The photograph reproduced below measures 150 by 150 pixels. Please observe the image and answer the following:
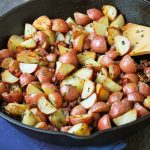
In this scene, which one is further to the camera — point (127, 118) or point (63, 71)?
point (63, 71)

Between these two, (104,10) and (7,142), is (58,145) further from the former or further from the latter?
(104,10)

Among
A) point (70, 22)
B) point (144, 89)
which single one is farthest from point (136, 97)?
point (70, 22)

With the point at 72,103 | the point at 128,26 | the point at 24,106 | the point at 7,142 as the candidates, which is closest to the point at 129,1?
the point at 128,26

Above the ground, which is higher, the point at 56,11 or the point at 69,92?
the point at 56,11

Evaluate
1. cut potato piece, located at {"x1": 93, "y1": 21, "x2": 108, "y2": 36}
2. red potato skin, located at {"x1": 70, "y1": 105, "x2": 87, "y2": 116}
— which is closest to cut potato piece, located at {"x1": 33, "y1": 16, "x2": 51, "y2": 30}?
cut potato piece, located at {"x1": 93, "y1": 21, "x2": 108, "y2": 36}

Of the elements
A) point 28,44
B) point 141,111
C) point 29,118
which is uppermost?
point 28,44

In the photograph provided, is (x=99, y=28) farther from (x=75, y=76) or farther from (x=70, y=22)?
(x=75, y=76)


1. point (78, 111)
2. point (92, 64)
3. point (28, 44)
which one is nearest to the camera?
point (78, 111)
